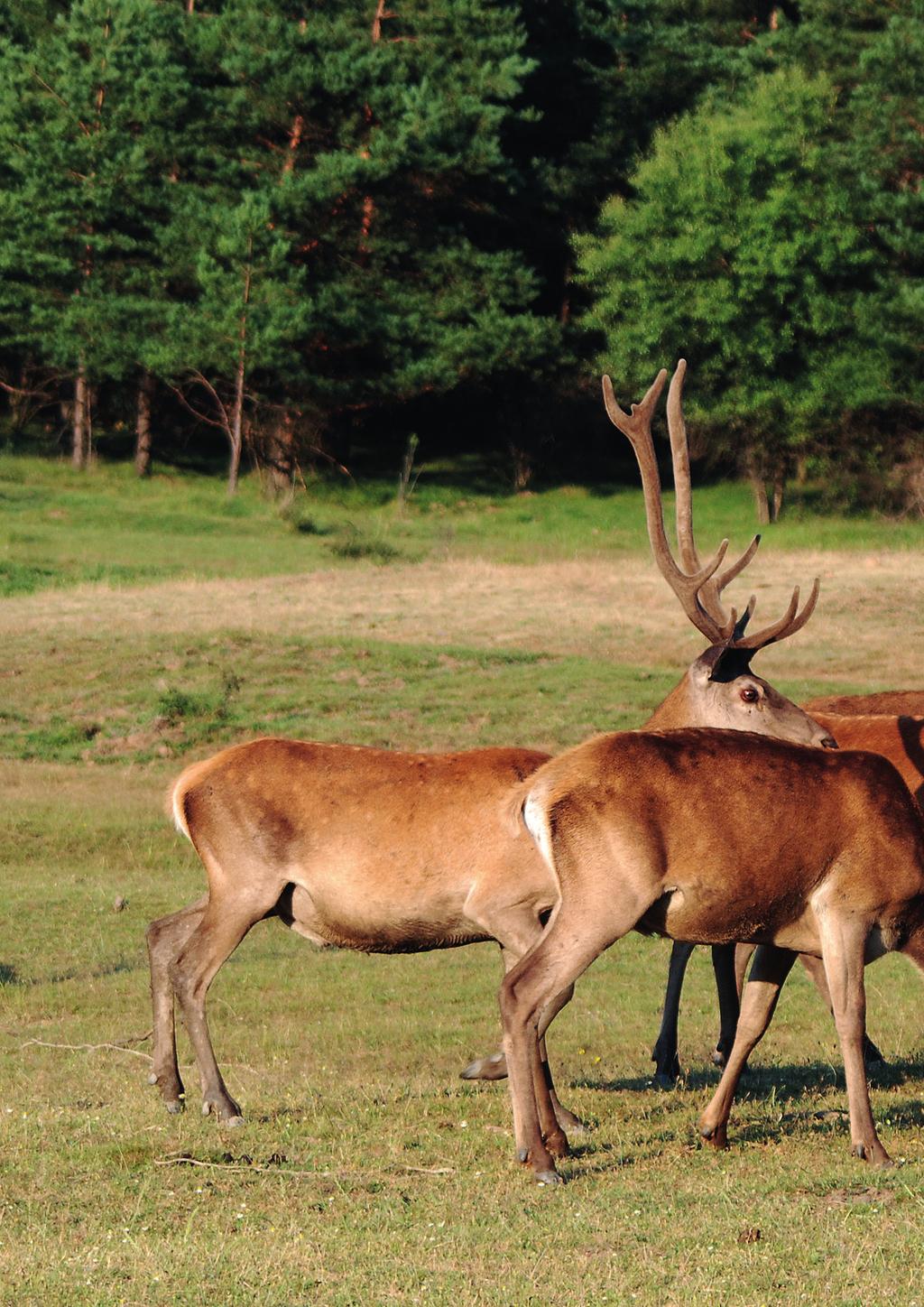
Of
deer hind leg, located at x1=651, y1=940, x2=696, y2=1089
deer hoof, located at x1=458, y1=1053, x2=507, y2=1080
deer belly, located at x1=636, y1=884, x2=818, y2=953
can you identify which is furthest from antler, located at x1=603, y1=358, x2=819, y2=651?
deer belly, located at x1=636, y1=884, x2=818, y2=953

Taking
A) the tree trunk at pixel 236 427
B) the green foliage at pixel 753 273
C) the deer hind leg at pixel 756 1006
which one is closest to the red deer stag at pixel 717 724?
the deer hind leg at pixel 756 1006

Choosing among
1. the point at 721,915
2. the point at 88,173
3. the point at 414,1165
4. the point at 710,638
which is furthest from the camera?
the point at 88,173

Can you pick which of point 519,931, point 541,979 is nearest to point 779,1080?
point 519,931

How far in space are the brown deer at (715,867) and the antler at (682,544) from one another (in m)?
2.38

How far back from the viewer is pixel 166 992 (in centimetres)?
798

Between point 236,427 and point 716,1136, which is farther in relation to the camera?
point 236,427

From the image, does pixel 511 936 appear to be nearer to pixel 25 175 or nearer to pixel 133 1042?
pixel 133 1042

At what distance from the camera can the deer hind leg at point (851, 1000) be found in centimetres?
657

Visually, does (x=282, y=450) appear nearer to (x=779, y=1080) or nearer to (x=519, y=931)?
(x=779, y=1080)

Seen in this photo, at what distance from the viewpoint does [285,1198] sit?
19.6 feet

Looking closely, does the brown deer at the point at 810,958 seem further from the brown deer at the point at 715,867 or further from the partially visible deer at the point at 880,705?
the brown deer at the point at 715,867

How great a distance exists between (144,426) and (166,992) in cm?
4164

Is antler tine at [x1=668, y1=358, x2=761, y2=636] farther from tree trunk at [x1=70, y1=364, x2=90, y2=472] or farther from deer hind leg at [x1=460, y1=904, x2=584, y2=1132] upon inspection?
tree trunk at [x1=70, y1=364, x2=90, y2=472]

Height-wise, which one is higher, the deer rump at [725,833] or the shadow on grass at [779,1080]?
the deer rump at [725,833]
